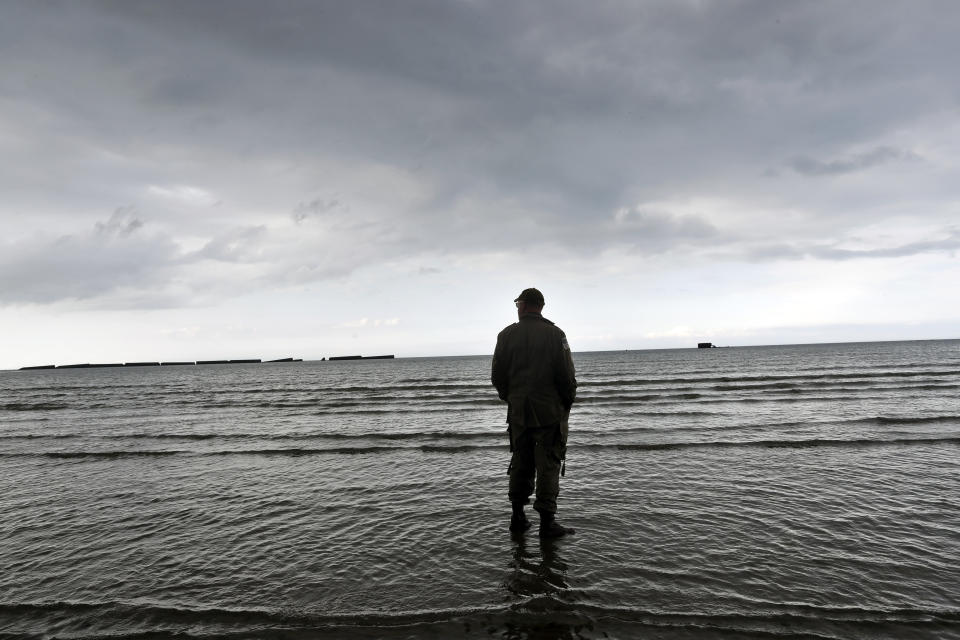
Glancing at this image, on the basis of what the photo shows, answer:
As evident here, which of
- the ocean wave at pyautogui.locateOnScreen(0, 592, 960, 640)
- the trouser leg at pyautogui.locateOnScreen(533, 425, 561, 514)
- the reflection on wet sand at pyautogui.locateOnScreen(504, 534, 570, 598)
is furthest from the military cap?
the ocean wave at pyautogui.locateOnScreen(0, 592, 960, 640)

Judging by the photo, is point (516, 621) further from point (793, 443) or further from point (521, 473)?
point (793, 443)

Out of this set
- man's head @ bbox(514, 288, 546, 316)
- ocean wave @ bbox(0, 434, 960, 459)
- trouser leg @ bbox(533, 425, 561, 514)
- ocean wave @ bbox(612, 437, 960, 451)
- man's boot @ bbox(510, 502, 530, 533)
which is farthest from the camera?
ocean wave @ bbox(0, 434, 960, 459)

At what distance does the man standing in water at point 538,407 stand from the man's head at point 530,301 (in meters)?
0.17

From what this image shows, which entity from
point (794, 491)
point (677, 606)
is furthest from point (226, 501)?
point (794, 491)

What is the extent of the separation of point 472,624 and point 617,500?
436 centimetres

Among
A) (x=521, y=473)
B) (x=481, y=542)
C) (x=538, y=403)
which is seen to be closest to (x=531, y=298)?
(x=538, y=403)

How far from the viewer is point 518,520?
20.8 feet

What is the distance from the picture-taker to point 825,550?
5.54 metres

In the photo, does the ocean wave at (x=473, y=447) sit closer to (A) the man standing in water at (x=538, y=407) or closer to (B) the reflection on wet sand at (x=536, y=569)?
Result: (A) the man standing in water at (x=538, y=407)

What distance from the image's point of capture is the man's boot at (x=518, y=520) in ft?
20.8

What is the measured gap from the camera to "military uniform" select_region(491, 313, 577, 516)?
240 inches

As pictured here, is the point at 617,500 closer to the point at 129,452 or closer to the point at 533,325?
the point at 533,325

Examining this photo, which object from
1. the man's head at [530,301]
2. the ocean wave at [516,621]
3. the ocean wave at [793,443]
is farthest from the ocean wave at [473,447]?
the ocean wave at [516,621]

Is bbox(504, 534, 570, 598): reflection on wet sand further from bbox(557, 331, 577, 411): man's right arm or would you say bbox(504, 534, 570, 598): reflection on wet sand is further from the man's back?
bbox(557, 331, 577, 411): man's right arm
